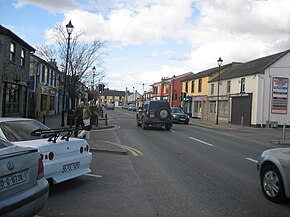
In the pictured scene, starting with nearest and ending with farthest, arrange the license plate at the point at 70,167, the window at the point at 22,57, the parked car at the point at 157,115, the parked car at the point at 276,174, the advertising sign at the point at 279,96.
Result: the parked car at the point at 276,174 < the license plate at the point at 70,167 < the parked car at the point at 157,115 < the window at the point at 22,57 < the advertising sign at the point at 279,96

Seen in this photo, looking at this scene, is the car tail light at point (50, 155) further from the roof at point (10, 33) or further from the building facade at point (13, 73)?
the roof at point (10, 33)

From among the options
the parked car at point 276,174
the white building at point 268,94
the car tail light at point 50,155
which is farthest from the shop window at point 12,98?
the white building at point 268,94

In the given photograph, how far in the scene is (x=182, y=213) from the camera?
5.30 meters

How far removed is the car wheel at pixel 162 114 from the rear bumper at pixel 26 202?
729 inches

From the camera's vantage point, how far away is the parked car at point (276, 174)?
5.73m

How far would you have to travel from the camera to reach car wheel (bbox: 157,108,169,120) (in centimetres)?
2284

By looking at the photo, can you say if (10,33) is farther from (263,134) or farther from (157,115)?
(263,134)

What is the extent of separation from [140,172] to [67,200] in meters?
2.88

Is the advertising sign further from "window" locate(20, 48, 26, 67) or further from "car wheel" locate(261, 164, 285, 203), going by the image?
"car wheel" locate(261, 164, 285, 203)

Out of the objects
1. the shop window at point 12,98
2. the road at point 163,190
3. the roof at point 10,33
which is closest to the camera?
the road at point 163,190

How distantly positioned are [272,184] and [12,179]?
4469 mm

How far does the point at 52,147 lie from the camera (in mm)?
6250

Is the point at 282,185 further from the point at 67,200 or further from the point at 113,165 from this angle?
the point at 113,165

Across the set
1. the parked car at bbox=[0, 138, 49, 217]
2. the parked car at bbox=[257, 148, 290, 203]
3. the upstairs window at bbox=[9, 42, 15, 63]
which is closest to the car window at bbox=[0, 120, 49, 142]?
the parked car at bbox=[0, 138, 49, 217]
